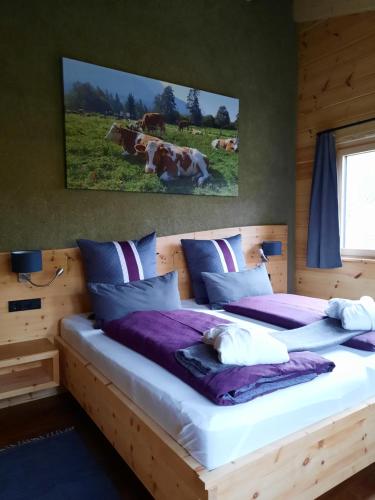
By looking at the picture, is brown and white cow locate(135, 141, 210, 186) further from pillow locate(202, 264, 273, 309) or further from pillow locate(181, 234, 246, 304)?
pillow locate(202, 264, 273, 309)

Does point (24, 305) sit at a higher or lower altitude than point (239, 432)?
higher

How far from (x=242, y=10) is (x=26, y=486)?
3.90 metres

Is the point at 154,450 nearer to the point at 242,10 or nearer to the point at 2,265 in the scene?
the point at 2,265

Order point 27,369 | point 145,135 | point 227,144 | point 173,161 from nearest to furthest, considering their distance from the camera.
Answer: point 27,369, point 145,135, point 173,161, point 227,144

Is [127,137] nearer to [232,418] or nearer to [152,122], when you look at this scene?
[152,122]

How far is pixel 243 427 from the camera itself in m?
1.22

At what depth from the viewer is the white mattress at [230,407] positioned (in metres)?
1.19

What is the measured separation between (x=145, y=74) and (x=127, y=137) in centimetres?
55

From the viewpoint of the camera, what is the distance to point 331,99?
Result: 342 cm

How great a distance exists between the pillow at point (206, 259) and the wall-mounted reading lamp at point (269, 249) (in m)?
0.47

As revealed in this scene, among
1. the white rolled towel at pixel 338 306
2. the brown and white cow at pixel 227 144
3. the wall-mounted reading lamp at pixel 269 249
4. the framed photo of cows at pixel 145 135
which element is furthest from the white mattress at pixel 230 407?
the brown and white cow at pixel 227 144

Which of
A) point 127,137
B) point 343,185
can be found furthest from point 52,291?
point 343,185

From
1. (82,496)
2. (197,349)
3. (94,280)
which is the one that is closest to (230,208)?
(94,280)

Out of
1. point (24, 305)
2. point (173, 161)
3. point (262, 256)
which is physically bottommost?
point (24, 305)
